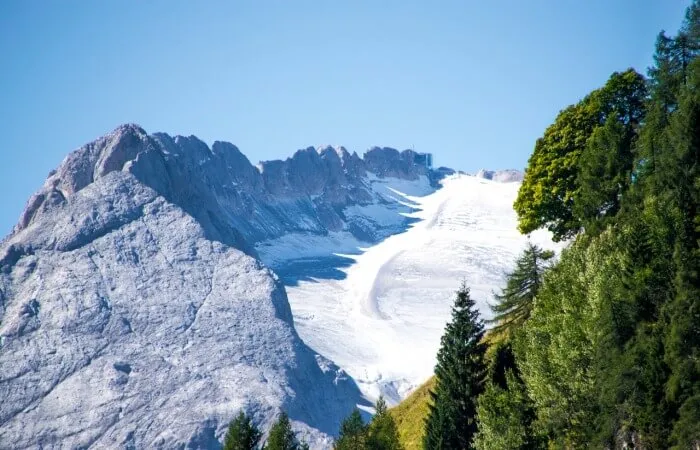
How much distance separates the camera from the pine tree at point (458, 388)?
153 feet

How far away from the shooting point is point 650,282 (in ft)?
128

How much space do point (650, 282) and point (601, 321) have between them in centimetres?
264

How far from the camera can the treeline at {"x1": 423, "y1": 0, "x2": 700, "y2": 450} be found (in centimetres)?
3716

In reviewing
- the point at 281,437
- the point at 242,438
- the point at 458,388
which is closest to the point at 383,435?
the point at 458,388

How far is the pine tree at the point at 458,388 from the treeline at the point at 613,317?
63 millimetres

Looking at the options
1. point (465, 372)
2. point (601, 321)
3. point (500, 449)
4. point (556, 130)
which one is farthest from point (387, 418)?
point (556, 130)

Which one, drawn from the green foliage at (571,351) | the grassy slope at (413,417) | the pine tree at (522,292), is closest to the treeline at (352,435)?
the grassy slope at (413,417)

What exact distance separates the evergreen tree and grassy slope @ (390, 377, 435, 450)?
2.86 metres

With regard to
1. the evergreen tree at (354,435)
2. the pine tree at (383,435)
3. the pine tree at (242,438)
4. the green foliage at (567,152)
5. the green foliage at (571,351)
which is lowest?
the pine tree at (242,438)

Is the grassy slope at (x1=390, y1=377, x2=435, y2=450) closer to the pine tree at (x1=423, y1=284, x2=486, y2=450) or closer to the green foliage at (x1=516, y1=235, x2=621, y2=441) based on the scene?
the pine tree at (x1=423, y1=284, x2=486, y2=450)

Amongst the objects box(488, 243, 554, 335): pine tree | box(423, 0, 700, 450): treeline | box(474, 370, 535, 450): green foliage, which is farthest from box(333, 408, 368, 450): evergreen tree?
box(474, 370, 535, 450): green foliage

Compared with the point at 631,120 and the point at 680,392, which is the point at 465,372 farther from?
the point at 631,120

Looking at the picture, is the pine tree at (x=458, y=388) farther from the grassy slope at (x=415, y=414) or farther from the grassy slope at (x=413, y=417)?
the grassy slope at (x=413, y=417)

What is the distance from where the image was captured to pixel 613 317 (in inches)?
1522
